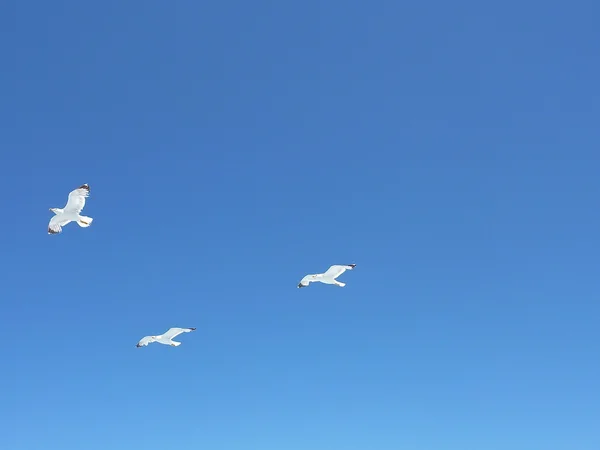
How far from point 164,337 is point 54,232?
1342 cm

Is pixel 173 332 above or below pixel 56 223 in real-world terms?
below

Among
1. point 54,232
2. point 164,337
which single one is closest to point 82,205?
point 54,232

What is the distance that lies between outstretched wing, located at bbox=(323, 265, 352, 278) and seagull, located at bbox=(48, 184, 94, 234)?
15339mm

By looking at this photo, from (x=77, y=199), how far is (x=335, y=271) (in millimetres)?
16760

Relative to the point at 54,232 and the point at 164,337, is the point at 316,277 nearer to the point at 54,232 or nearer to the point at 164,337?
the point at 164,337

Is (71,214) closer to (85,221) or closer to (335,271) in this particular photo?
(85,221)

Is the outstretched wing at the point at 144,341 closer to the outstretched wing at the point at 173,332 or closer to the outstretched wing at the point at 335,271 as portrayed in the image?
the outstretched wing at the point at 173,332

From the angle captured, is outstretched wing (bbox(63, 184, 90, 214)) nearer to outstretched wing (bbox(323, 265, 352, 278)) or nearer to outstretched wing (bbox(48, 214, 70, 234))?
outstretched wing (bbox(48, 214, 70, 234))

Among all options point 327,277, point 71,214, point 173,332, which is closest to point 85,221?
point 71,214

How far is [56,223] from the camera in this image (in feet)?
130

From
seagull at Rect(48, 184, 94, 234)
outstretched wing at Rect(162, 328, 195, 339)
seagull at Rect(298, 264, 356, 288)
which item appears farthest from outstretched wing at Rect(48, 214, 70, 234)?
seagull at Rect(298, 264, 356, 288)

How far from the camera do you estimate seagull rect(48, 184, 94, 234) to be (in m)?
38.0

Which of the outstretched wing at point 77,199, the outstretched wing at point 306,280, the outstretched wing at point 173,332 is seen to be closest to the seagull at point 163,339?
the outstretched wing at point 173,332

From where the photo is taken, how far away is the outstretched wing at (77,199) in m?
37.4
